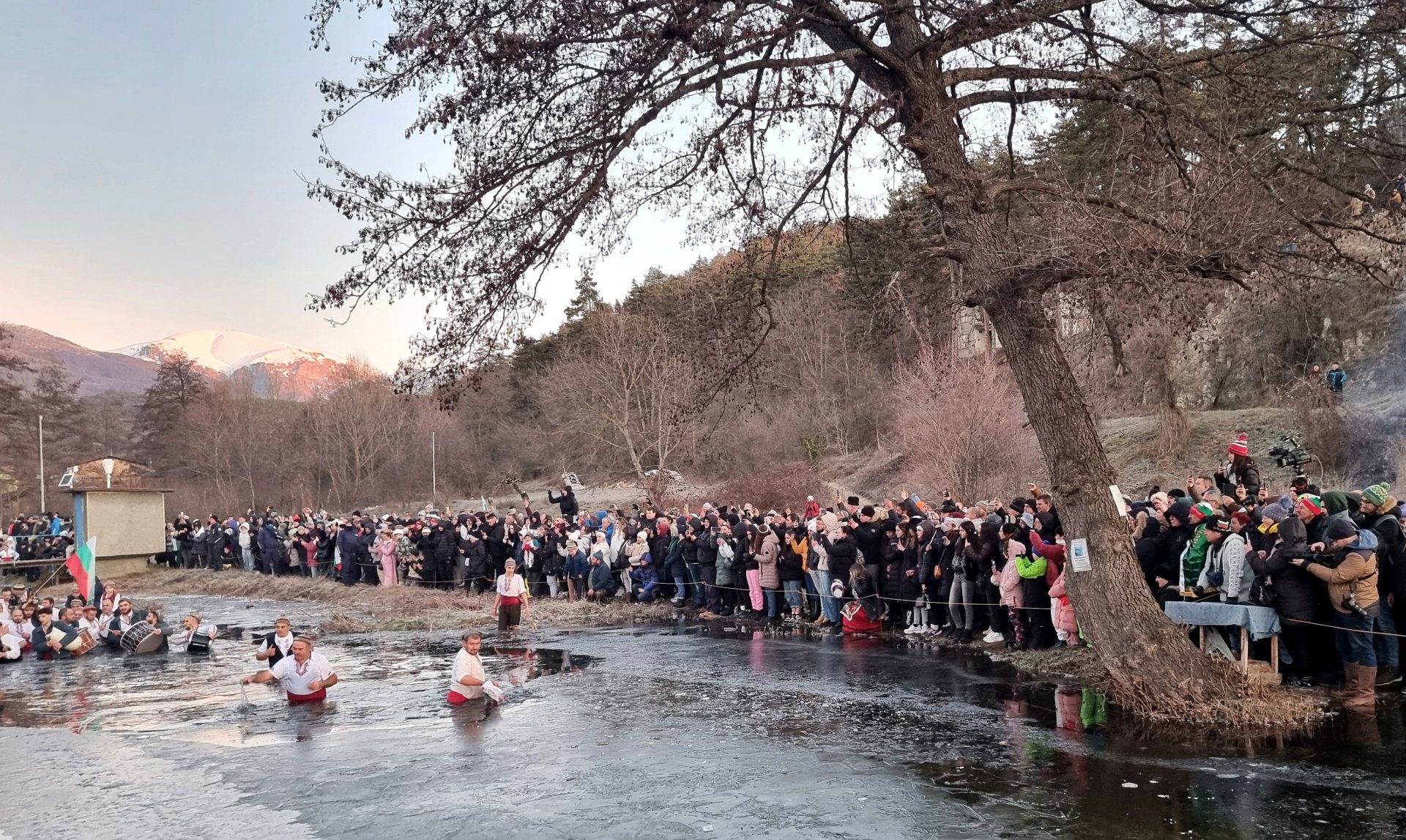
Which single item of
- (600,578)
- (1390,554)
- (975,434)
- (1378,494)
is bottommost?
(600,578)

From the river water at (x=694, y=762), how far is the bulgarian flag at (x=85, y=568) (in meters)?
10.1

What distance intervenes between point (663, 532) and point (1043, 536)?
34.0 ft

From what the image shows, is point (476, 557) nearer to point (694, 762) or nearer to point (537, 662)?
point (537, 662)

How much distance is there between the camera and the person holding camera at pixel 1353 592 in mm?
10805

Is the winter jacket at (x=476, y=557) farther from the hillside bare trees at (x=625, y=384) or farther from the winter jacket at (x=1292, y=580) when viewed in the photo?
the winter jacket at (x=1292, y=580)

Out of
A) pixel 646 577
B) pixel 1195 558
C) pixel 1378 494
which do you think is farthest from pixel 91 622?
pixel 1378 494

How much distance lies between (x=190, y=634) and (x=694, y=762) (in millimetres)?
14514

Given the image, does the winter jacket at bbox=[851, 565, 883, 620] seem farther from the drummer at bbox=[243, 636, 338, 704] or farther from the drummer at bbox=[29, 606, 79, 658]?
the drummer at bbox=[29, 606, 79, 658]

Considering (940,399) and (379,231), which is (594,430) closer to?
(940,399)

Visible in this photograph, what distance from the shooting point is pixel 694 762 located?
10.1 metres

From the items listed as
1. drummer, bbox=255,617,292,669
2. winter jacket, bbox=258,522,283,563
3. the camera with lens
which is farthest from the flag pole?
the camera with lens

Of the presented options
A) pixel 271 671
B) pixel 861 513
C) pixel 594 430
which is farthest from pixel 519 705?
pixel 594 430

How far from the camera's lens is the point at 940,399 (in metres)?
32.4

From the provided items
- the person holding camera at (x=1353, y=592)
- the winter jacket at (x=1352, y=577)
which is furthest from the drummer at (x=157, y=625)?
the winter jacket at (x=1352, y=577)
